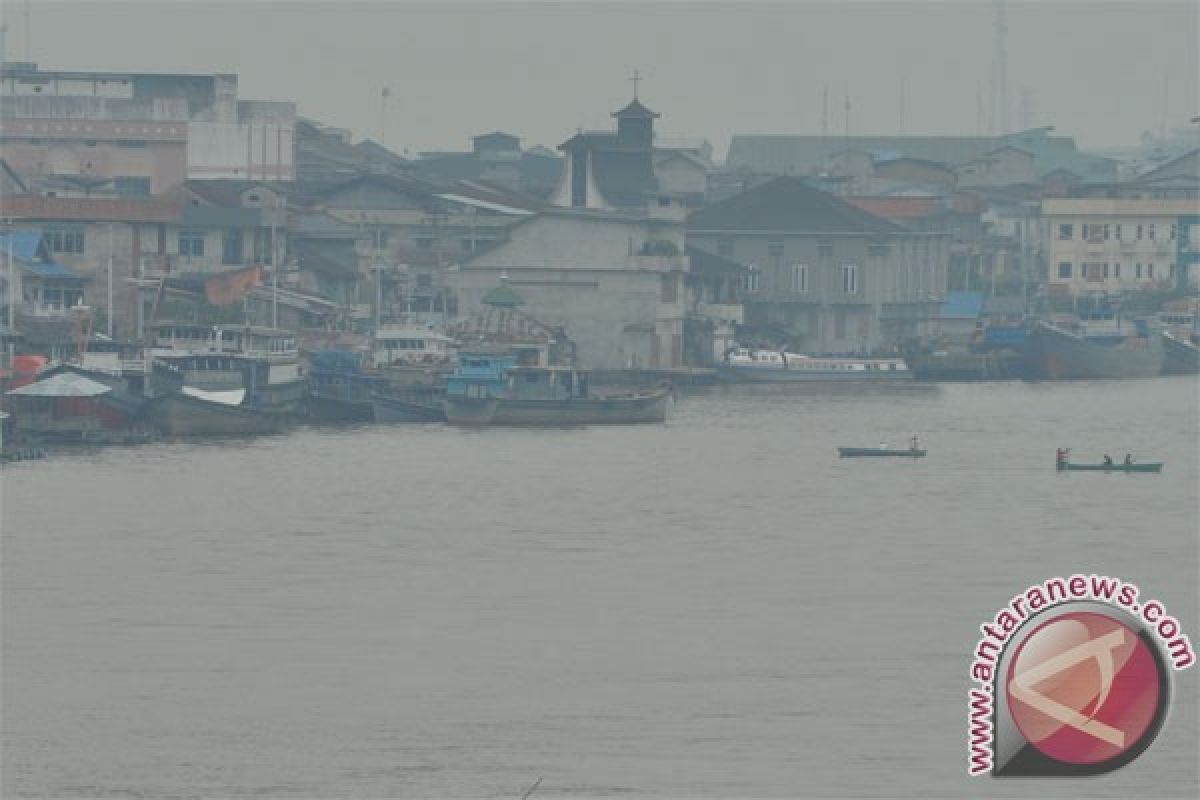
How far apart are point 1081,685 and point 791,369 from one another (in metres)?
51.1

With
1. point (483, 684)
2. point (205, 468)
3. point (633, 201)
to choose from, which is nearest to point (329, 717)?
point (483, 684)

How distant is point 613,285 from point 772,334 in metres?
10.4

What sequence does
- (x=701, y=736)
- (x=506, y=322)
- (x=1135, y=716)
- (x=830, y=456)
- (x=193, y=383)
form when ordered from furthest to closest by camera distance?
(x=506, y=322), (x=193, y=383), (x=830, y=456), (x=701, y=736), (x=1135, y=716)

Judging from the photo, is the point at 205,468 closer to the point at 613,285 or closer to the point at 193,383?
the point at 193,383

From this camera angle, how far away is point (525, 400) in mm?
49000

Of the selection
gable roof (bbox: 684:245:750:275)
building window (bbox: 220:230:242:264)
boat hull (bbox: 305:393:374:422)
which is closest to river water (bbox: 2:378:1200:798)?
boat hull (bbox: 305:393:374:422)

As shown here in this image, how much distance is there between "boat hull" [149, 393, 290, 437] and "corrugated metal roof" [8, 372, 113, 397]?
3.38ft

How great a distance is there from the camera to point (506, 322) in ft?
193

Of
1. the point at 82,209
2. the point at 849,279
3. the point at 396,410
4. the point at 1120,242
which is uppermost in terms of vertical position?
the point at 1120,242

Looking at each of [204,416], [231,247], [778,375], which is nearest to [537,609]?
[204,416]

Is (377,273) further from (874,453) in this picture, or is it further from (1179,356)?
(1179,356)

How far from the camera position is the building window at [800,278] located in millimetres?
71812

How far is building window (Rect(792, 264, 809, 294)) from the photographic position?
236 feet
